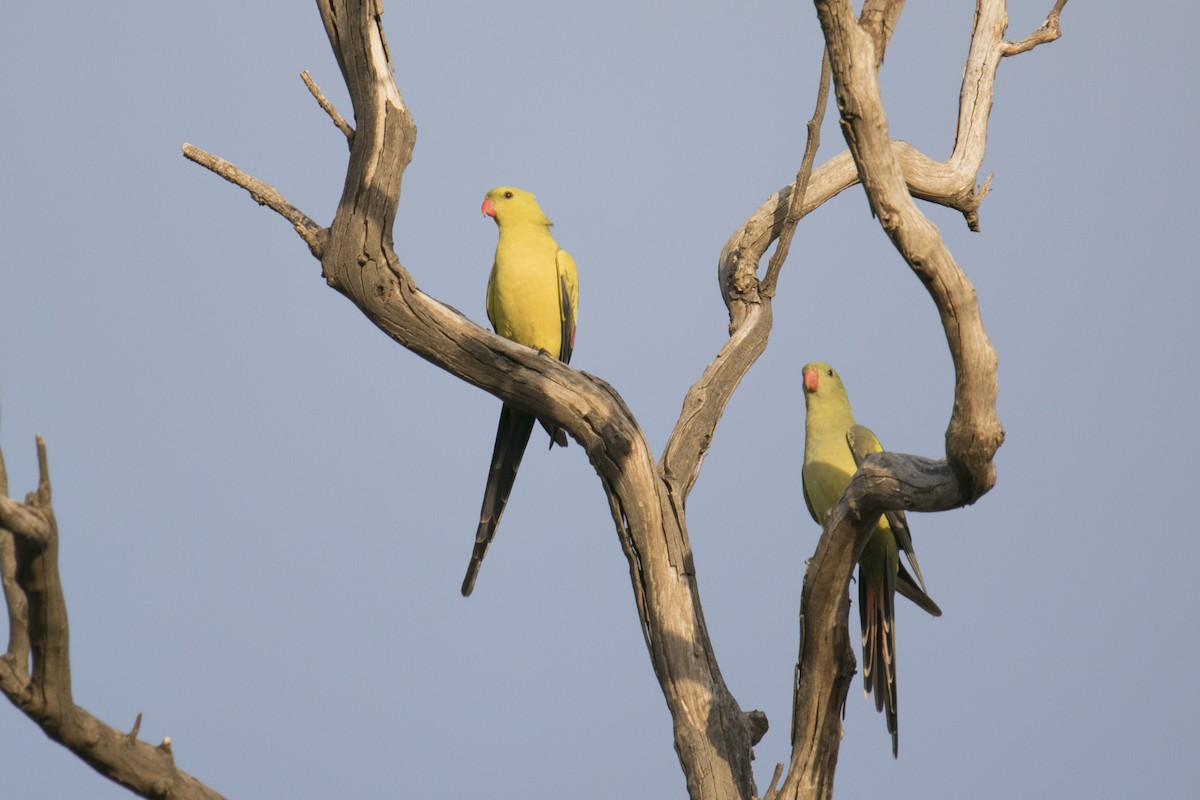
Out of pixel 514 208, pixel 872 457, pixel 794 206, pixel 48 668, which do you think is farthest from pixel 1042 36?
pixel 48 668

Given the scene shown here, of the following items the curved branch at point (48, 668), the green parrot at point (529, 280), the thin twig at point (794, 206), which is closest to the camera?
the curved branch at point (48, 668)

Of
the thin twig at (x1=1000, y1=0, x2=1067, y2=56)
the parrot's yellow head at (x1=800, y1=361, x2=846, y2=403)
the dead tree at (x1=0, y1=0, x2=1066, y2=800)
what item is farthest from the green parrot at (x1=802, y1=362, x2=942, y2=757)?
the thin twig at (x1=1000, y1=0, x2=1067, y2=56)

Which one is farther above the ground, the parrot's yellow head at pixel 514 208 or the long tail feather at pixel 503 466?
the parrot's yellow head at pixel 514 208

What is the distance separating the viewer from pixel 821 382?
4391 millimetres

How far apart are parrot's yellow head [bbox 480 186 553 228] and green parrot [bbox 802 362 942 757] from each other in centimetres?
135

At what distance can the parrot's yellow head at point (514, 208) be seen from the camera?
4.86 meters

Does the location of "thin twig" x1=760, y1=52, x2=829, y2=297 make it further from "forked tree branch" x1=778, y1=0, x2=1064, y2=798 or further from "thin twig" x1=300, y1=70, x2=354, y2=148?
"thin twig" x1=300, y1=70, x2=354, y2=148

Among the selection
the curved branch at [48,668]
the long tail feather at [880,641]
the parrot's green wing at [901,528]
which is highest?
the parrot's green wing at [901,528]

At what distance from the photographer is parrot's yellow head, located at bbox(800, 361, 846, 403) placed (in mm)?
4383

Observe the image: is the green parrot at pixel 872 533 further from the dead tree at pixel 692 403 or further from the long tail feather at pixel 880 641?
the dead tree at pixel 692 403

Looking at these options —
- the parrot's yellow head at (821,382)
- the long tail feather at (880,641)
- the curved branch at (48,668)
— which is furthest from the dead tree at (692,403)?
the long tail feather at (880,641)

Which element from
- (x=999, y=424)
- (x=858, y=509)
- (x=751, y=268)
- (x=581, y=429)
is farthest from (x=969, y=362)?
(x=751, y=268)

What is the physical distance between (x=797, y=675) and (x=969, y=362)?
3.73 feet

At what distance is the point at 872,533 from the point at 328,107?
2341 millimetres
